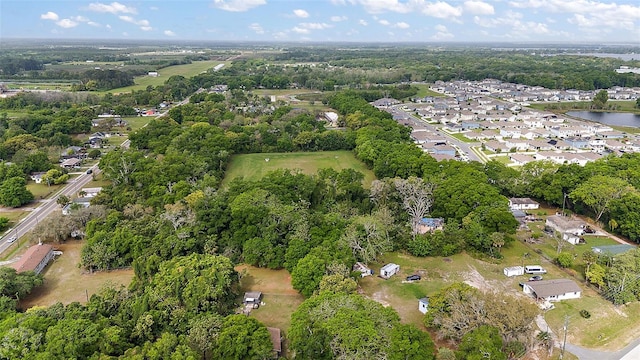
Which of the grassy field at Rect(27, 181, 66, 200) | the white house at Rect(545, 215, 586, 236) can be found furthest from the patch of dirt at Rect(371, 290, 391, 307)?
the grassy field at Rect(27, 181, 66, 200)

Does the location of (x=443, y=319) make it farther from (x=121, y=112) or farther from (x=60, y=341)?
(x=121, y=112)

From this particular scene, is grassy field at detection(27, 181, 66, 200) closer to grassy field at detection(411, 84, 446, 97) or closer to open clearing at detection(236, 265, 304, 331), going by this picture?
open clearing at detection(236, 265, 304, 331)

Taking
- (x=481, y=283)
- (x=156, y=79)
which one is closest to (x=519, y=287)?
(x=481, y=283)

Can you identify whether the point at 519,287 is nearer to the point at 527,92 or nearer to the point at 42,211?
the point at 42,211

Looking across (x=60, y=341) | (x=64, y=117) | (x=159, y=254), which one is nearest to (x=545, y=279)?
(x=159, y=254)

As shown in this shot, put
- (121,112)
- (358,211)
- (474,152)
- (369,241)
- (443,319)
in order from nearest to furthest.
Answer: (443,319) → (369,241) → (358,211) → (474,152) → (121,112)
